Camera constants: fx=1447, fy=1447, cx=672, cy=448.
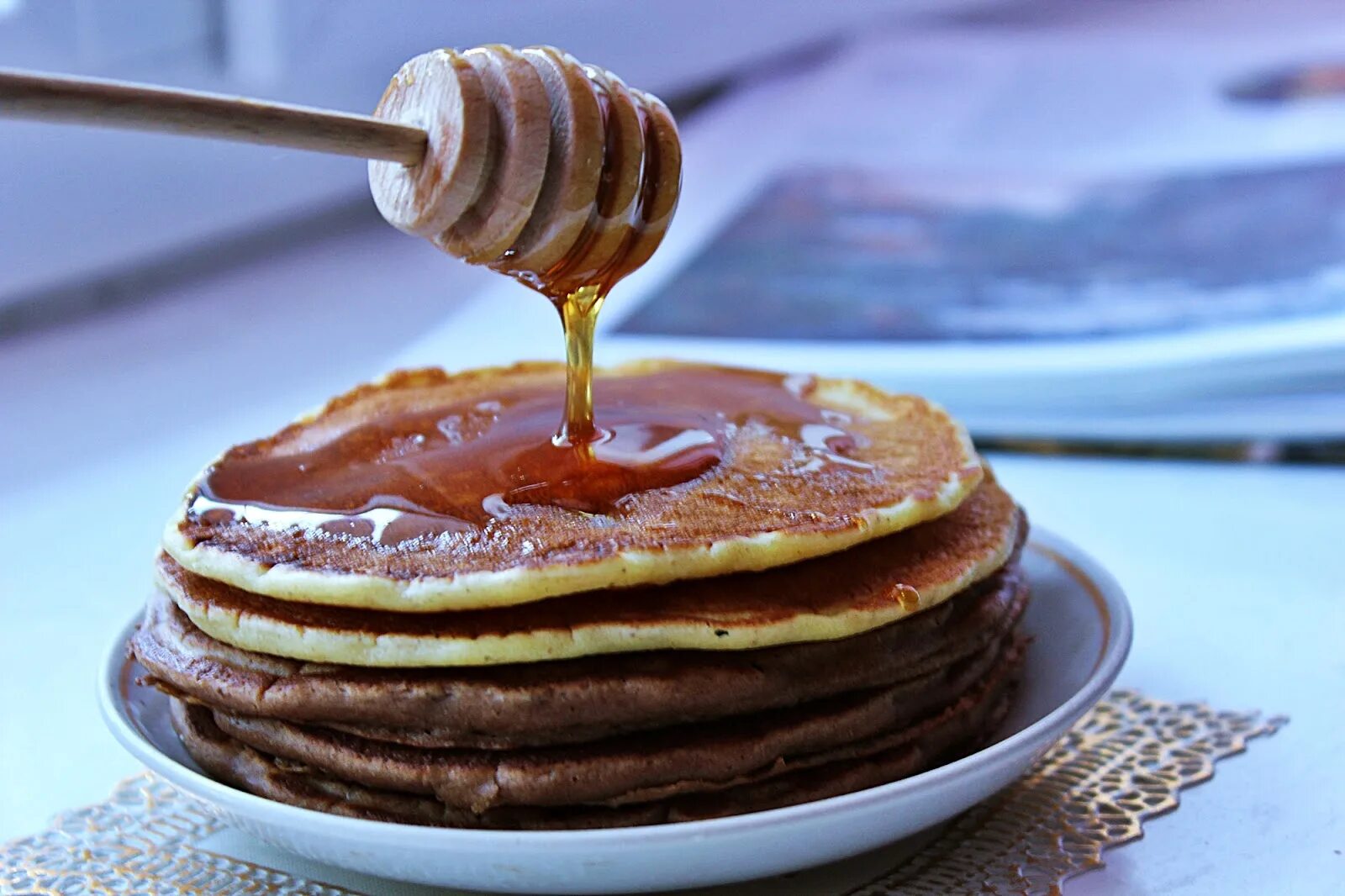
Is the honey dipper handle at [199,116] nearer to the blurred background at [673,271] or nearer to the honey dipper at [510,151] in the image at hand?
the honey dipper at [510,151]

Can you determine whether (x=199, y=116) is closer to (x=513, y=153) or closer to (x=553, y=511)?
(x=513, y=153)

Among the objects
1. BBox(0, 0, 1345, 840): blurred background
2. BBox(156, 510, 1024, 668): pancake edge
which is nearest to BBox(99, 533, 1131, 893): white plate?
BBox(156, 510, 1024, 668): pancake edge

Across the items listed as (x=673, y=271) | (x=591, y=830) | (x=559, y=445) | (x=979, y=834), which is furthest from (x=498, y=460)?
(x=673, y=271)

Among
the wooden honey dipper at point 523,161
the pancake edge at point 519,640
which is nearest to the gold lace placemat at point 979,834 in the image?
the pancake edge at point 519,640

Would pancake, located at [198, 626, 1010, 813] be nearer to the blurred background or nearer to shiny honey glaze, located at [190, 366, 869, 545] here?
shiny honey glaze, located at [190, 366, 869, 545]

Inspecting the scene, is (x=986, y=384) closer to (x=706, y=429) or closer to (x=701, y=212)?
(x=706, y=429)

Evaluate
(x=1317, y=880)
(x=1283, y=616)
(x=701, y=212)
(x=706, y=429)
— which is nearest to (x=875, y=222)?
(x=701, y=212)
